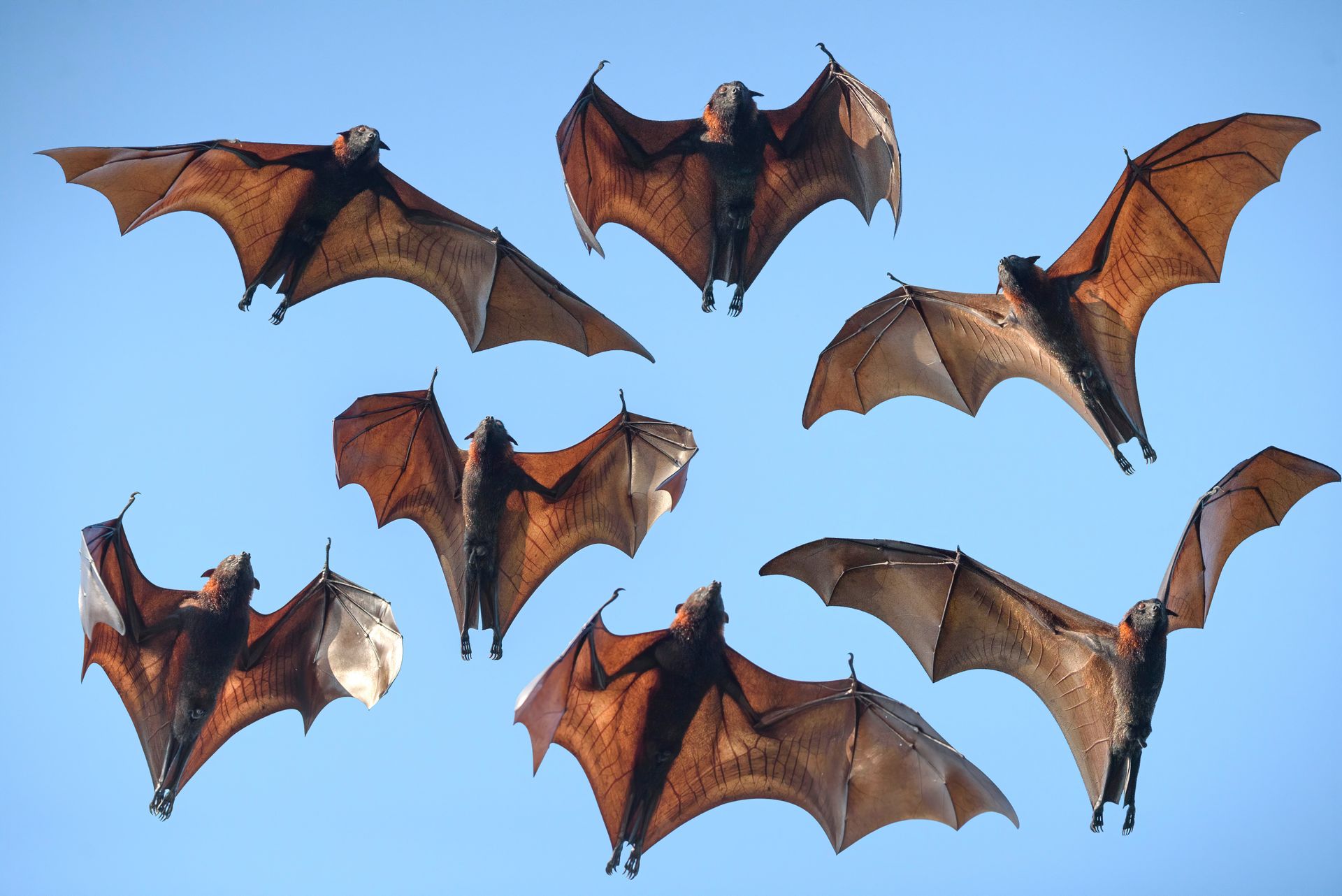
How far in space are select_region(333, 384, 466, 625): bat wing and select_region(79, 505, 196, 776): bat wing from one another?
2.45 m

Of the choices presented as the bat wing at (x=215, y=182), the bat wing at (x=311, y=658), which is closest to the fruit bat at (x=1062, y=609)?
the bat wing at (x=311, y=658)

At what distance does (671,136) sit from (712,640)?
6244 mm

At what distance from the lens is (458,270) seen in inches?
551

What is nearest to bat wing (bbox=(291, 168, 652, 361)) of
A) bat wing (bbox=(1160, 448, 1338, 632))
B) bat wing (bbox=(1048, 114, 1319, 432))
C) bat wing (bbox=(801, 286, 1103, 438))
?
bat wing (bbox=(801, 286, 1103, 438))

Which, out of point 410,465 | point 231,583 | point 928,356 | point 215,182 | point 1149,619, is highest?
point 215,182

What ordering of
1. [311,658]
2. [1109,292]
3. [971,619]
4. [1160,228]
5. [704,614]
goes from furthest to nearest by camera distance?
[311,658] < [1109,292] < [1160,228] < [971,619] < [704,614]

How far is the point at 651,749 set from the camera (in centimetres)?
1274

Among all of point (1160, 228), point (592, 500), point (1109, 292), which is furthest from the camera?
point (592, 500)

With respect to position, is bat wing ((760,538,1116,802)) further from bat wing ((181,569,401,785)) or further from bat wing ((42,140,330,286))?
bat wing ((42,140,330,286))

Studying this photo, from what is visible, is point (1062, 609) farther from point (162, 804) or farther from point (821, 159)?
point (162, 804)

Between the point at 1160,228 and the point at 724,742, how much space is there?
7876 mm

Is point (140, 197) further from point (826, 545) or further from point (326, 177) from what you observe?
point (826, 545)

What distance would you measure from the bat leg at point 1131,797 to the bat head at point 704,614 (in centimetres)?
466

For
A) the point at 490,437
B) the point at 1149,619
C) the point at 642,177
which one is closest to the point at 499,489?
the point at 490,437
